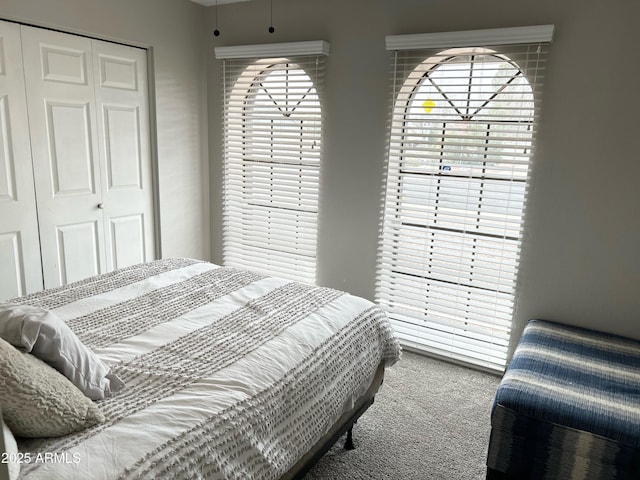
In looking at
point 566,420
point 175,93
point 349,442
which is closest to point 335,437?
point 349,442

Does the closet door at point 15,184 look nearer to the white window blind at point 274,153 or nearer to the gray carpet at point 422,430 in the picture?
the white window blind at point 274,153

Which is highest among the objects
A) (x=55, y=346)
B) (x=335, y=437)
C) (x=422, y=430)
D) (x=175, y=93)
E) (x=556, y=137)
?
(x=175, y=93)

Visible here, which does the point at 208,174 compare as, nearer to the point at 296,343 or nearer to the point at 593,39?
the point at 296,343

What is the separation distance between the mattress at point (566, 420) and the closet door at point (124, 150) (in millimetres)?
2770

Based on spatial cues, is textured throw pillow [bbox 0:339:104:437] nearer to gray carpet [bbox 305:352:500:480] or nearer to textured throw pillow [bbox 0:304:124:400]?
textured throw pillow [bbox 0:304:124:400]

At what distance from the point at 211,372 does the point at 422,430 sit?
4.48ft

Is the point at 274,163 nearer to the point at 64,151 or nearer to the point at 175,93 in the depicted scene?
the point at 175,93

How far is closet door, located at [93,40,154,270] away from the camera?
10.8ft

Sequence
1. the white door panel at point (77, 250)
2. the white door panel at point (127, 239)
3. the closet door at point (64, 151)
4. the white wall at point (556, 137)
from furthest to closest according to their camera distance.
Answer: the white door panel at point (127, 239), the white door panel at point (77, 250), the closet door at point (64, 151), the white wall at point (556, 137)

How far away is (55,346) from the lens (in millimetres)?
1397

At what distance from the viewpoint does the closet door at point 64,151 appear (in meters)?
2.90

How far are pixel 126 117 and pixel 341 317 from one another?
7.66ft

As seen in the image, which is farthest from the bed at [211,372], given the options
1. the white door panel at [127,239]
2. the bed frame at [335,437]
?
the white door panel at [127,239]

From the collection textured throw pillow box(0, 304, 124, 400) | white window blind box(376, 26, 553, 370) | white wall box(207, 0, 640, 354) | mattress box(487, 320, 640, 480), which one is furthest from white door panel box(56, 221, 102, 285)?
mattress box(487, 320, 640, 480)
